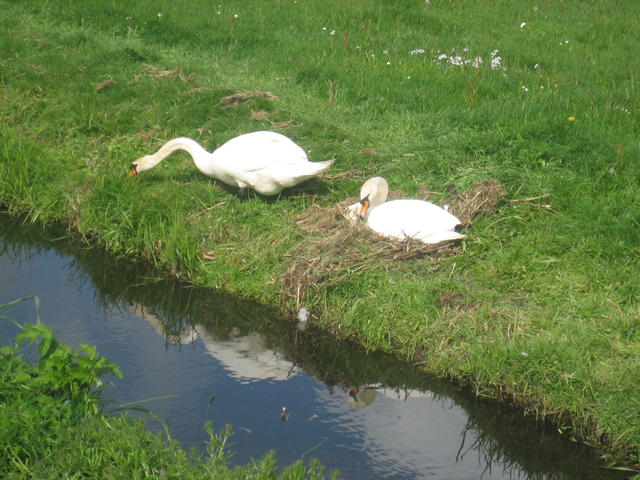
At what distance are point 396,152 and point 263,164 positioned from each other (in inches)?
66.9

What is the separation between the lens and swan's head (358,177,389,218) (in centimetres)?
736

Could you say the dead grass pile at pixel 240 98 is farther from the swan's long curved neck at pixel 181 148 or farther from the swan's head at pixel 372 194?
the swan's head at pixel 372 194

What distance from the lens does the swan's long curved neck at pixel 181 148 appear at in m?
8.38

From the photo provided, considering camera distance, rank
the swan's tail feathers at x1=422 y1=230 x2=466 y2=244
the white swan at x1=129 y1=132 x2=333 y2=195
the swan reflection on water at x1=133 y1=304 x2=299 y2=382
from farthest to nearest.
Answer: the white swan at x1=129 y1=132 x2=333 y2=195
the swan's tail feathers at x1=422 y1=230 x2=466 y2=244
the swan reflection on water at x1=133 y1=304 x2=299 y2=382

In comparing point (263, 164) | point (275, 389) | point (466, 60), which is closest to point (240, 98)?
point (263, 164)

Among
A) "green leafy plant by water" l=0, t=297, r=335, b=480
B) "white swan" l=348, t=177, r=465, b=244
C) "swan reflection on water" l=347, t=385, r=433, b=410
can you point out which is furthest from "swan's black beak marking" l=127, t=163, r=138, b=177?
"green leafy plant by water" l=0, t=297, r=335, b=480

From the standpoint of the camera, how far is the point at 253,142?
311 inches

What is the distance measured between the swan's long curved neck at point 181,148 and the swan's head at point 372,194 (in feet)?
5.83

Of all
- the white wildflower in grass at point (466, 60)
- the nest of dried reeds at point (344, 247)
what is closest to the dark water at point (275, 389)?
the nest of dried reeds at point (344, 247)

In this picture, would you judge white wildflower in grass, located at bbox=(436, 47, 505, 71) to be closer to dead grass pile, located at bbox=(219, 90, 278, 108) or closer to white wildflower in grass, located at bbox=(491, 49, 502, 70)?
white wildflower in grass, located at bbox=(491, 49, 502, 70)

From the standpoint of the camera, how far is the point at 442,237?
23.1 ft

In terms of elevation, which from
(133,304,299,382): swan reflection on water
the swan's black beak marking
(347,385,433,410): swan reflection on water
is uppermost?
the swan's black beak marking

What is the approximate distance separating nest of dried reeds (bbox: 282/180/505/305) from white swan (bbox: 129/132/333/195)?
398 mm

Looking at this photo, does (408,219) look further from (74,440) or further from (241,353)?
(74,440)
